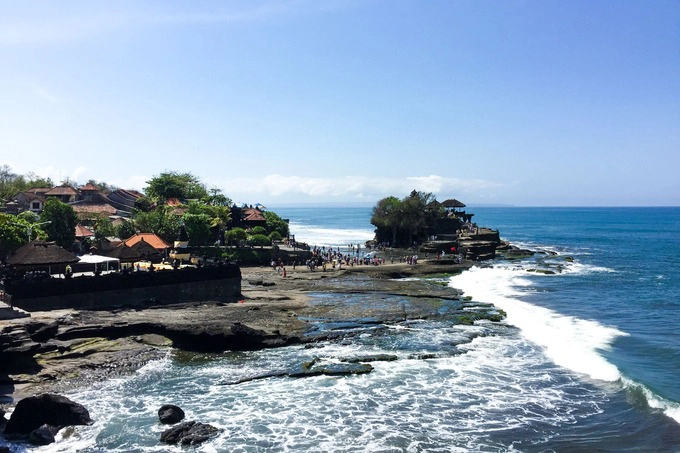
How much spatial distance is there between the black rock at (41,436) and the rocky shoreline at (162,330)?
3.50 m

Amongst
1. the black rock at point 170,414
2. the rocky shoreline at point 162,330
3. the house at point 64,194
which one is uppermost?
the house at point 64,194

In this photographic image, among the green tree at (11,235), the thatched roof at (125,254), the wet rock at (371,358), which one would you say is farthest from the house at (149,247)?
the wet rock at (371,358)

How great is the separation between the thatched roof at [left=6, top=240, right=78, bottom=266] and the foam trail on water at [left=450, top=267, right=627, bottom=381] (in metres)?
27.7

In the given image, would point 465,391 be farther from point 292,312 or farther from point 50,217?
point 50,217

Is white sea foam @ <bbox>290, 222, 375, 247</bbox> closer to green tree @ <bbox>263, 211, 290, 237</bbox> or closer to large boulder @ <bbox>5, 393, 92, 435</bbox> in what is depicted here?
green tree @ <bbox>263, 211, 290, 237</bbox>

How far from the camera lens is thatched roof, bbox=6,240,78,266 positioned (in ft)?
107

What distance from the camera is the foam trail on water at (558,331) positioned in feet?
82.7

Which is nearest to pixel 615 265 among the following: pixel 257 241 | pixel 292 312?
pixel 257 241

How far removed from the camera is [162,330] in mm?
28156

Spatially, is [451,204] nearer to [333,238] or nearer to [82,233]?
[333,238]

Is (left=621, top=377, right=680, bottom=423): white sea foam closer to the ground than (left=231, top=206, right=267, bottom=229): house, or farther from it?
closer to the ground

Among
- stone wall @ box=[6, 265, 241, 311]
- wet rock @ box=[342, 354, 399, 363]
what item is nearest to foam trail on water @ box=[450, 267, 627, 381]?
wet rock @ box=[342, 354, 399, 363]

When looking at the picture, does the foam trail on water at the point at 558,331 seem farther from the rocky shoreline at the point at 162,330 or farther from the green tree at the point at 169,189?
the green tree at the point at 169,189

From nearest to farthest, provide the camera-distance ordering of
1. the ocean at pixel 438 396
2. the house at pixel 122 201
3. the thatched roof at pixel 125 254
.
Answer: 1. the ocean at pixel 438 396
2. the thatched roof at pixel 125 254
3. the house at pixel 122 201
